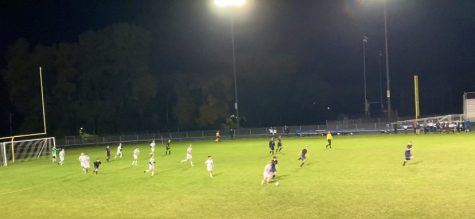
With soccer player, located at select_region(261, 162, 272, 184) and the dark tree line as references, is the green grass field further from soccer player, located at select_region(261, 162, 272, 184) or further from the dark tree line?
the dark tree line

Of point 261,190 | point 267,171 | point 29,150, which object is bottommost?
point 261,190

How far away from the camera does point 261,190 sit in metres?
21.3

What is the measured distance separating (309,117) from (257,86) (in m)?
12.4

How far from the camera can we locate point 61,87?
78.4 meters

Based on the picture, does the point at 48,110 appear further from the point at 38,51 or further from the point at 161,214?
the point at 161,214

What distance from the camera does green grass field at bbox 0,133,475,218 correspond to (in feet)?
55.6

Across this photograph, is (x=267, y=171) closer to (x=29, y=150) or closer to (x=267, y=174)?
(x=267, y=174)

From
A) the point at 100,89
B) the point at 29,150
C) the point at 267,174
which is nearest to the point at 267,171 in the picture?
the point at 267,174

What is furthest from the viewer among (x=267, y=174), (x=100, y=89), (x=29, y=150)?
(x=100, y=89)

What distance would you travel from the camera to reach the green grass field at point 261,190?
1695 cm

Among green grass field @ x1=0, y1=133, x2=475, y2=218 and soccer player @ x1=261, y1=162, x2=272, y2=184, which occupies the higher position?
soccer player @ x1=261, y1=162, x2=272, y2=184

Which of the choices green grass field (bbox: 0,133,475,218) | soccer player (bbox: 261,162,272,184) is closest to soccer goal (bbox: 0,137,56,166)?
green grass field (bbox: 0,133,475,218)

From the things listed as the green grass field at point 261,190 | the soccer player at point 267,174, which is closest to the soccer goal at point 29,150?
the green grass field at point 261,190

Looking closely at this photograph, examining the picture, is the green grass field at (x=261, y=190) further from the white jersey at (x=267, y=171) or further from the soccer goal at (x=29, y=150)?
the soccer goal at (x=29, y=150)
